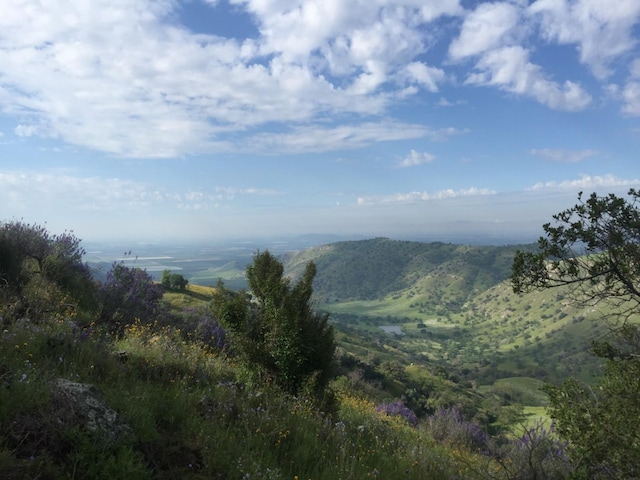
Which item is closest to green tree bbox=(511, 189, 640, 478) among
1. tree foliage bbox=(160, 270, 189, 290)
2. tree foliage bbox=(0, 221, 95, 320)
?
tree foliage bbox=(0, 221, 95, 320)

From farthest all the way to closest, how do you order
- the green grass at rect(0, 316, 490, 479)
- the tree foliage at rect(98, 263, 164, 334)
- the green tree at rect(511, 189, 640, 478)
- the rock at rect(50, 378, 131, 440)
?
the tree foliage at rect(98, 263, 164, 334)
the green tree at rect(511, 189, 640, 478)
the rock at rect(50, 378, 131, 440)
the green grass at rect(0, 316, 490, 479)

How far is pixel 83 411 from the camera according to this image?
13.6 ft

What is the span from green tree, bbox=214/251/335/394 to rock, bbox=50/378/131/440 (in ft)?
15.7

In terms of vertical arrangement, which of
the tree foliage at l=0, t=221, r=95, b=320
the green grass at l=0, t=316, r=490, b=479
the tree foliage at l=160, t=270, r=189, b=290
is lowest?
the tree foliage at l=160, t=270, r=189, b=290

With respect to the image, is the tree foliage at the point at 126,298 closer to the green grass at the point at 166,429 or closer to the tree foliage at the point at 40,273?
the tree foliage at the point at 40,273

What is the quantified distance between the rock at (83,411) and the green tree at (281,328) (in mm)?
4793

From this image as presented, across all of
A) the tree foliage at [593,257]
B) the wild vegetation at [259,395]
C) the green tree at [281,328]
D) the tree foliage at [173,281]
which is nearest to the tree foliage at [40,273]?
the wild vegetation at [259,395]

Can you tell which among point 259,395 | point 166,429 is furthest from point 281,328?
point 166,429

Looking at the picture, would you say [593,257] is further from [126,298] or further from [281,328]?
[126,298]

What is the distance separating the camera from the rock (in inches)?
157

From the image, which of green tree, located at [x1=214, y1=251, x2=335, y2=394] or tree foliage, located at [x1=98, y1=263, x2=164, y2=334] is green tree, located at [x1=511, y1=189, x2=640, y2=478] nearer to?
green tree, located at [x1=214, y1=251, x2=335, y2=394]

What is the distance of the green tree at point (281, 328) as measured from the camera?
9031 mm

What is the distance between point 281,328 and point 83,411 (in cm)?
536

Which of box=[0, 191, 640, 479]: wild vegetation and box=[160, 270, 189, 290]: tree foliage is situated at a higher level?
box=[0, 191, 640, 479]: wild vegetation
